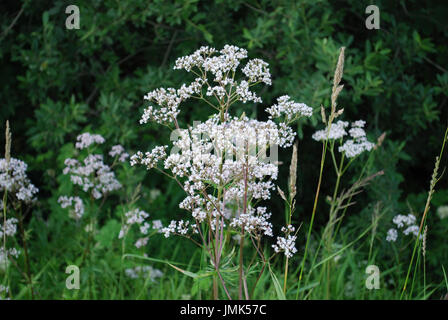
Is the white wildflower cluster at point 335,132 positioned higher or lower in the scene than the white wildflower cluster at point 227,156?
higher

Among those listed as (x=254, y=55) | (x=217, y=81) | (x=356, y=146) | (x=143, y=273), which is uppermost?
(x=254, y=55)

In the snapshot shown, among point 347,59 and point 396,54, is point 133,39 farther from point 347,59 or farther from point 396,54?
point 396,54

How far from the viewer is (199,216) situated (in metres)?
1.57

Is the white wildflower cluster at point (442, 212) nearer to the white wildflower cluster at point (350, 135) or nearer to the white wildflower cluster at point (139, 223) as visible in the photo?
the white wildflower cluster at point (350, 135)

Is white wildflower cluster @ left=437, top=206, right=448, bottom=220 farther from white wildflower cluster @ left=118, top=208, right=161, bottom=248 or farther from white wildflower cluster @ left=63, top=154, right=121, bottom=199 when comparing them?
white wildflower cluster @ left=63, top=154, right=121, bottom=199

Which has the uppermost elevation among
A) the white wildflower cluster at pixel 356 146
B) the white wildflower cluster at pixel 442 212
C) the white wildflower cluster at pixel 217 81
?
the white wildflower cluster at pixel 217 81

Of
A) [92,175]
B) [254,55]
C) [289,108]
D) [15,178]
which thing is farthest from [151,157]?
[254,55]

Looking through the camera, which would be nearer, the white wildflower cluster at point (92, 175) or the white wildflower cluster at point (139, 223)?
the white wildflower cluster at point (139, 223)

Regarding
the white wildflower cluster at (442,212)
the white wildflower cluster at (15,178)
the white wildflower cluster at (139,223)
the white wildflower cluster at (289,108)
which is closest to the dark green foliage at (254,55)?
the white wildflower cluster at (442,212)

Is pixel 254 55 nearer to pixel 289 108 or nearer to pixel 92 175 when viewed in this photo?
pixel 92 175

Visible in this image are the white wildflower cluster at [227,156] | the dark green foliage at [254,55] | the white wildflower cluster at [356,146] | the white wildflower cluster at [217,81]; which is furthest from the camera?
the dark green foliage at [254,55]
